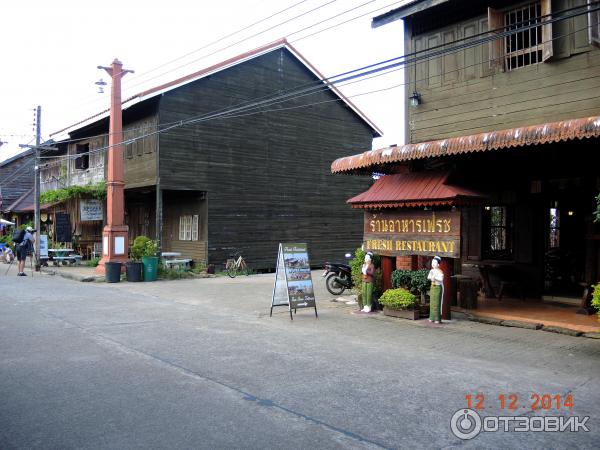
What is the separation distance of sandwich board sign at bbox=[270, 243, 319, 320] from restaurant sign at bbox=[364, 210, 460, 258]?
159cm

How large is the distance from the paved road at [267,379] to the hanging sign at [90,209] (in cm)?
1479

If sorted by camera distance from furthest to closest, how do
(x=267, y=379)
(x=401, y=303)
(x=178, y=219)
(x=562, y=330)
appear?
(x=178, y=219) → (x=401, y=303) → (x=562, y=330) → (x=267, y=379)

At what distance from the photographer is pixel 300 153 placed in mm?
25562

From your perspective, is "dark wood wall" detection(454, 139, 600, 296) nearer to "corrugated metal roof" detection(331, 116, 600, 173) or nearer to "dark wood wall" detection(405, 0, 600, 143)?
"dark wood wall" detection(405, 0, 600, 143)

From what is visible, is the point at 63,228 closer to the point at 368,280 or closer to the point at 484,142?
the point at 368,280

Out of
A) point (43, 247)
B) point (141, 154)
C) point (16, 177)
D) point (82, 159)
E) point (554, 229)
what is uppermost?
point (16, 177)

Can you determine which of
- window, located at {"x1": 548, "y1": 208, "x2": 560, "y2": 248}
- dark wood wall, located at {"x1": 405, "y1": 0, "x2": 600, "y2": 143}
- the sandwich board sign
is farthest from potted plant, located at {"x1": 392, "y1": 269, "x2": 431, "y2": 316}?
window, located at {"x1": 548, "y1": 208, "x2": 560, "y2": 248}

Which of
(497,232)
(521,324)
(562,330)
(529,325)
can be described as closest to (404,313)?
(521,324)

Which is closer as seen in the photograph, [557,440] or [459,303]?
[557,440]

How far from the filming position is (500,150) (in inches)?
406

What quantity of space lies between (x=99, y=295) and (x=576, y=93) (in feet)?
41.3

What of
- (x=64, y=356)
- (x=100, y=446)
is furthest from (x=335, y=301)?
(x=100, y=446)

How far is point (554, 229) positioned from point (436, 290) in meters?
4.82

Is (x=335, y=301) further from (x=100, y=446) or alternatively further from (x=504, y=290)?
(x=100, y=446)
